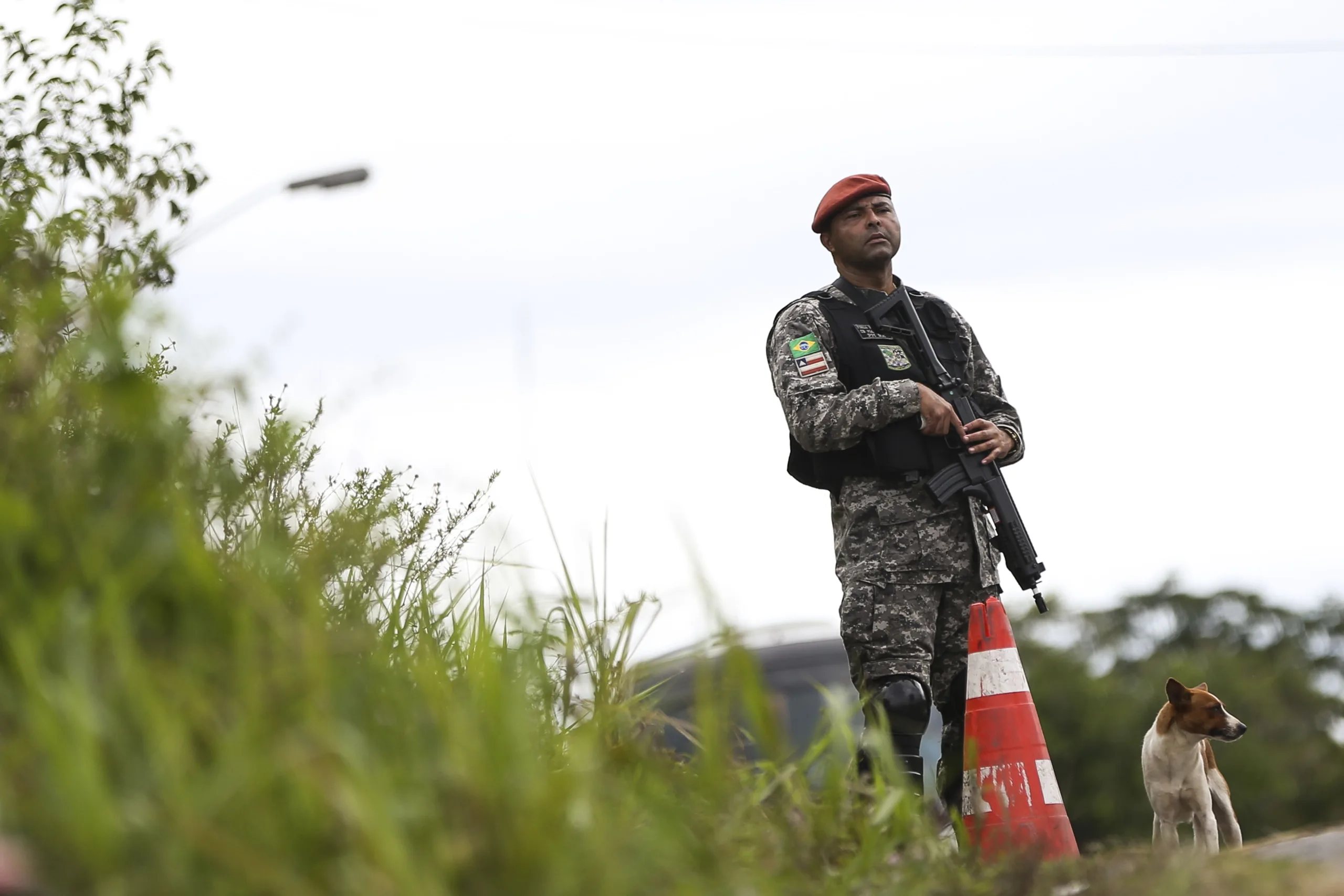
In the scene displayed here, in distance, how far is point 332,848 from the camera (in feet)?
5.71

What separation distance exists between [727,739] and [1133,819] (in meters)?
48.6

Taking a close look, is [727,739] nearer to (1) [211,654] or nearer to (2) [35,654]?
(1) [211,654]

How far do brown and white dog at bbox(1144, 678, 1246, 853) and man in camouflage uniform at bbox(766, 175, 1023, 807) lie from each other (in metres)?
1.70

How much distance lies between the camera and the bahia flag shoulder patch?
4.80m

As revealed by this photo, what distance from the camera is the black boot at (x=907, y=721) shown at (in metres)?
4.32

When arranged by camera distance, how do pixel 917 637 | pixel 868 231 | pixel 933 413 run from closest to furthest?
pixel 917 637 < pixel 933 413 < pixel 868 231

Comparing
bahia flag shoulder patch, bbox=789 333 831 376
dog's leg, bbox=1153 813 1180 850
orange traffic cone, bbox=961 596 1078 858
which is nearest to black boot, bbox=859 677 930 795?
orange traffic cone, bbox=961 596 1078 858

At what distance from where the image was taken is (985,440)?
15.7ft

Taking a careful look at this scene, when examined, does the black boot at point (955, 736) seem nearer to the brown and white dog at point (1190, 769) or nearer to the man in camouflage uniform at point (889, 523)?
the man in camouflage uniform at point (889, 523)

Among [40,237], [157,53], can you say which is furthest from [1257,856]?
[157,53]

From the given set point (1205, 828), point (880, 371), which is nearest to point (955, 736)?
point (880, 371)

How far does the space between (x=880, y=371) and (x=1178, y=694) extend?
3062mm

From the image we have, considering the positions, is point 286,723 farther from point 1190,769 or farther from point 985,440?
point 1190,769

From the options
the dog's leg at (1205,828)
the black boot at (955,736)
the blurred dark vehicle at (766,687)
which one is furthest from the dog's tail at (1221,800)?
the black boot at (955,736)
